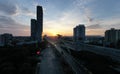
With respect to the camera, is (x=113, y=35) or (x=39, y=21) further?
(x=39, y=21)

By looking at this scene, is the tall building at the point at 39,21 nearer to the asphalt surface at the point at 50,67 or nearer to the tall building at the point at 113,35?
the tall building at the point at 113,35

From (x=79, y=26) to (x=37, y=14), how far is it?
1526 inches

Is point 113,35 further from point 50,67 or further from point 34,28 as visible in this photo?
point 50,67

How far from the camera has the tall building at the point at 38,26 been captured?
130 meters

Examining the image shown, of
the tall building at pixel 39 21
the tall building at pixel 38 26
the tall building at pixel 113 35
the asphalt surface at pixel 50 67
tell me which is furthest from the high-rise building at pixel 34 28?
the asphalt surface at pixel 50 67

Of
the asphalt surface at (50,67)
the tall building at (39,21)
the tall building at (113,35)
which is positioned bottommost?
the asphalt surface at (50,67)

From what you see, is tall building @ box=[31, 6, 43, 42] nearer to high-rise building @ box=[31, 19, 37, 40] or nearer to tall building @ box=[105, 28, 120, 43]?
high-rise building @ box=[31, 19, 37, 40]

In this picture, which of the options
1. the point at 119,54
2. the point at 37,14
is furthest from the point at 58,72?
the point at 37,14

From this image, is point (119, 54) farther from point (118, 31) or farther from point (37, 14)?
point (37, 14)

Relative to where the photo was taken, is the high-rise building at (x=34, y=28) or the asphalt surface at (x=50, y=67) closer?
the asphalt surface at (x=50, y=67)

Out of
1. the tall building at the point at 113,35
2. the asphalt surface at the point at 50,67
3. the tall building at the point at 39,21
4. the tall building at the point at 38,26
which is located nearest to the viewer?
the asphalt surface at the point at 50,67

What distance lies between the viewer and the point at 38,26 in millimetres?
133500

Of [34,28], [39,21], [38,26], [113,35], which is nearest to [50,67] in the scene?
[113,35]

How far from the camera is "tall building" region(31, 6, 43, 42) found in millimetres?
130250
